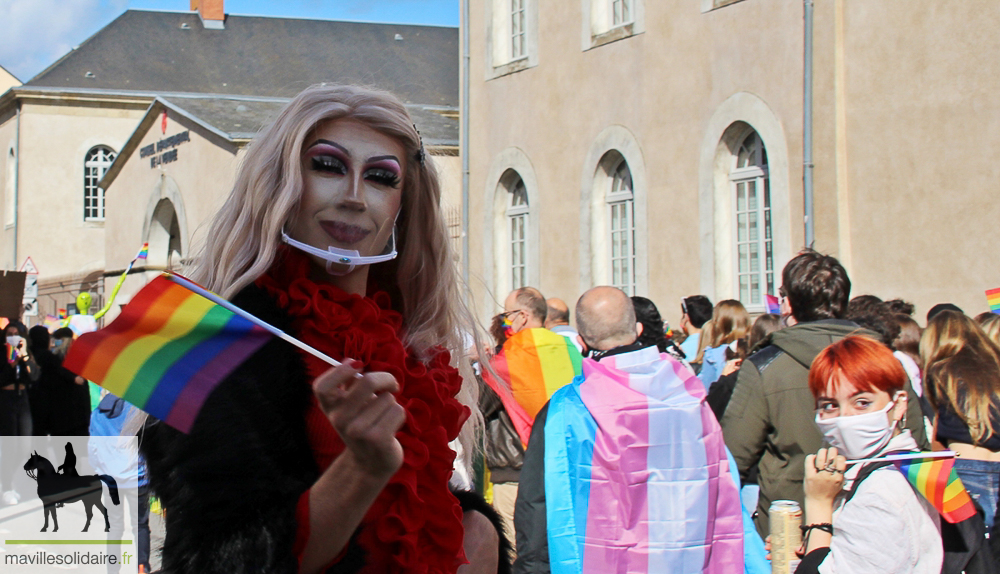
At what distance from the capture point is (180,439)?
1.69 m

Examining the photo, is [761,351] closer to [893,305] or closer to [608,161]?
[893,305]

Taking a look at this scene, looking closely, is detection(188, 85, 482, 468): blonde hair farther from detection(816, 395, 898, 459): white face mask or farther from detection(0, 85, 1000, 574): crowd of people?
detection(816, 395, 898, 459): white face mask

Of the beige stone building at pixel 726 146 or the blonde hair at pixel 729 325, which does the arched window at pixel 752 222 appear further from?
the blonde hair at pixel 729 325

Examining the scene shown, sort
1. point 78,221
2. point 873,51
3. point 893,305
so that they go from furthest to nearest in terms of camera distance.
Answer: point 78,221, point 873,51, point 893,305

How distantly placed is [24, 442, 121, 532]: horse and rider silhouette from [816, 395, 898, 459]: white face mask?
514cm

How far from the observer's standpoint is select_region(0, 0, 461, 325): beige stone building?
85.5 ft

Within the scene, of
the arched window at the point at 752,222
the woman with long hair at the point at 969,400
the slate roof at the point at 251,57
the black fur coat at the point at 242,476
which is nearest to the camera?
the black fur coat at the point at 242,476

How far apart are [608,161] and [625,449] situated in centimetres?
1156

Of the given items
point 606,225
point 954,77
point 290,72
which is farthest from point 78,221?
point 954,77

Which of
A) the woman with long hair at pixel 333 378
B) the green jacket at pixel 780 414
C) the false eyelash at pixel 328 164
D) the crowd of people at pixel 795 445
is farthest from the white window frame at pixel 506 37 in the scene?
the false eyelash at pixel 328 164

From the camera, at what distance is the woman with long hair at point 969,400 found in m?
4.63

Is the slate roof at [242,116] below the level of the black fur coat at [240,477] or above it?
above

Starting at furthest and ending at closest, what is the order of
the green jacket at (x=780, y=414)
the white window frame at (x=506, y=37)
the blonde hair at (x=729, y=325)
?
the white window frame at (x=506, y=37) < the blonde hair at (x=729, y=325) < the green jacket at (x=780, y=414)

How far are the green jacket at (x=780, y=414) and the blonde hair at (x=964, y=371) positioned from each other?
0.22 metres
